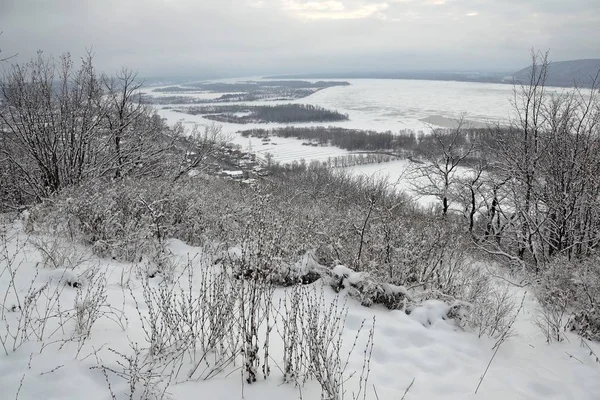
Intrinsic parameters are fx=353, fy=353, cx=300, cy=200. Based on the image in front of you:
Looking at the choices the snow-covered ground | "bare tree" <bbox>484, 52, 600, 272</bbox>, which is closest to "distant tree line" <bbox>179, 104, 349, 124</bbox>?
the snow-covered ground

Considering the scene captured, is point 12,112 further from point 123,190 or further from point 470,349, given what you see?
point 470,349

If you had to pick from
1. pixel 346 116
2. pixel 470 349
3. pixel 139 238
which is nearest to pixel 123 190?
pixel 139 238

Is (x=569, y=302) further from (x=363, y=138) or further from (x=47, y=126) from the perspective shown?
(x=363, y=138)

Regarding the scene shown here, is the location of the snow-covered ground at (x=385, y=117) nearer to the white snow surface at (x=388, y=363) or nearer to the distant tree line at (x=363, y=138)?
the distant tree line at (x=363, y=138)

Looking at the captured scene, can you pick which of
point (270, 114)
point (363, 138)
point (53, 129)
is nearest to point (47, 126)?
point (53, 129)

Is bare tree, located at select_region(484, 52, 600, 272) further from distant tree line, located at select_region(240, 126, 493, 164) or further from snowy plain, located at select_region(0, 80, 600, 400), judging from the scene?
distant tree line, located at select_region(240, 126, 493, 164)
